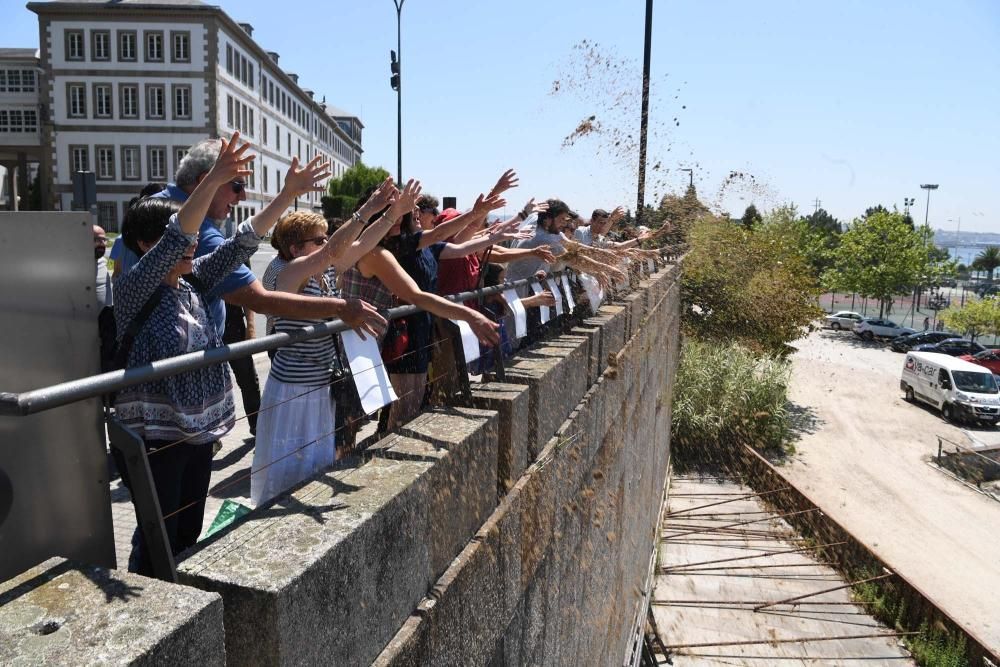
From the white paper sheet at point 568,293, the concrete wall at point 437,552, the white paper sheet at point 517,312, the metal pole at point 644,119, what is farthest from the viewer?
the metal pole at point 644,119

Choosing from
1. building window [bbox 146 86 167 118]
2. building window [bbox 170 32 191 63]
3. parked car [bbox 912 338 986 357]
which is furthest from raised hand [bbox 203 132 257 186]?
building window [bbox 146 86 167 118]

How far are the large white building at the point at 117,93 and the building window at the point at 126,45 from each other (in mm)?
63

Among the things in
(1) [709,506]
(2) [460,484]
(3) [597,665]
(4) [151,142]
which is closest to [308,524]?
(2) [460,484]

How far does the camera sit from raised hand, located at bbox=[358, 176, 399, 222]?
3.46 m

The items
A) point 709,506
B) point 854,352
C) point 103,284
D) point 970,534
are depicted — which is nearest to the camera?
point 103,284

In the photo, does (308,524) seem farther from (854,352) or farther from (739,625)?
(854,352)

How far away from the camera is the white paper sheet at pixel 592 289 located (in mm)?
6281

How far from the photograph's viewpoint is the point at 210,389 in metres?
2.65

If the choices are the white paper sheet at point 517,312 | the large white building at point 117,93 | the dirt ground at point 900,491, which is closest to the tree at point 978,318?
the dirt ground at point 900,491

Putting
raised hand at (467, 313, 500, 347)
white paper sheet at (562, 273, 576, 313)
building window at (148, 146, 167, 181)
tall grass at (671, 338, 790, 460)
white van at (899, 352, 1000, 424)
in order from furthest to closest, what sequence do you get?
building window at (148, 146, 167, 181) → white van at (899, 352, 1000, 424) → tall grass at (671, 338, 790, 460) → white paper sheet at (562, 273, 576, 313) → raised hand at (467, 313, 500, 347)

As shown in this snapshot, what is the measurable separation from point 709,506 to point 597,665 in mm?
14061

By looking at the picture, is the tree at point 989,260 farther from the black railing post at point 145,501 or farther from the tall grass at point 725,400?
the black railing post at point 145,501

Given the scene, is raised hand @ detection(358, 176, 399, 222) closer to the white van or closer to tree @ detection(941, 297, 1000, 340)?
the white van

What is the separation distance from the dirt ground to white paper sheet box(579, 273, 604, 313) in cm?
1390
